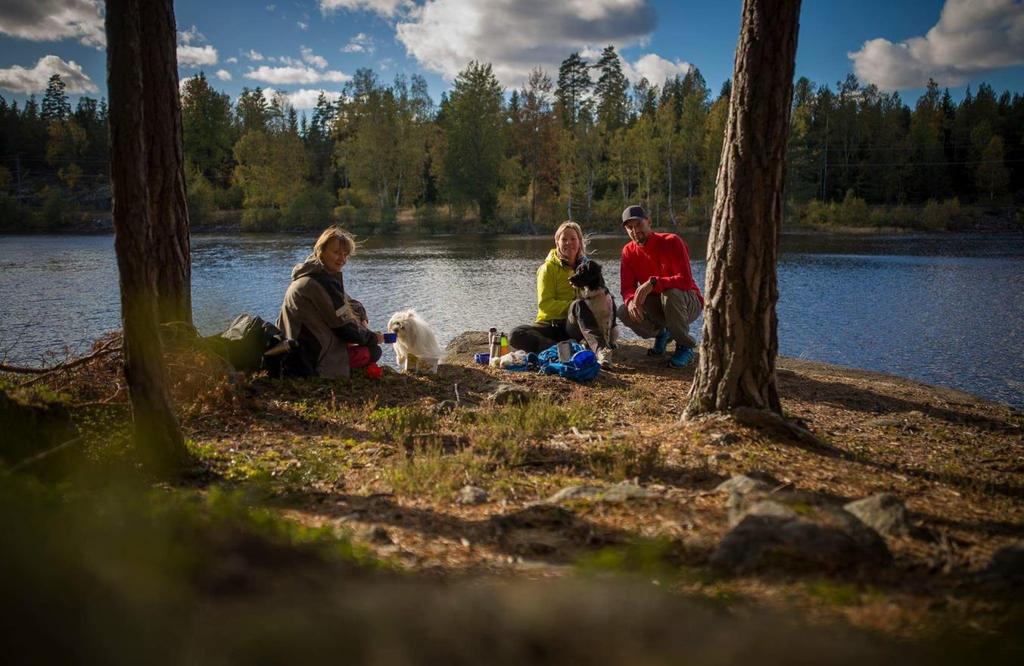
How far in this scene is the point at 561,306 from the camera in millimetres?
10352

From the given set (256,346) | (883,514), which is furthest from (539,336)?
(883,514)

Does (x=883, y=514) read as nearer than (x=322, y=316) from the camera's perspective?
Yes

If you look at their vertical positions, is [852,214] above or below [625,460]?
above

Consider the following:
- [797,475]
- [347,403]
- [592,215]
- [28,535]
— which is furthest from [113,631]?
[592,215]

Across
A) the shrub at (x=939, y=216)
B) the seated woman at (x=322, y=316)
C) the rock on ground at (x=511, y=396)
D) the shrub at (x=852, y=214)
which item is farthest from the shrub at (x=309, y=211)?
the rock on ground at (x=511, y=396)

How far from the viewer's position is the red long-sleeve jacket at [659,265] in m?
9.89

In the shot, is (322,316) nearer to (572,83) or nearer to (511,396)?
(511,396)

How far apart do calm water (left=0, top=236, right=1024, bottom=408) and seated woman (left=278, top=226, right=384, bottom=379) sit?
4.08 meters

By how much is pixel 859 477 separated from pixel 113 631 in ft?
14.9

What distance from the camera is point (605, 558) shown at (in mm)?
3146

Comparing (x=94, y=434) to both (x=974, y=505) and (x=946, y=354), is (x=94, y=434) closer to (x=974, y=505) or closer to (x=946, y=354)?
(x=974, y=505)

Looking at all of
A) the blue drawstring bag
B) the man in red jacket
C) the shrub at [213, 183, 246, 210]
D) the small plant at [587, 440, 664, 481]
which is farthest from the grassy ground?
the shrub at [213, 183, 246, 210]

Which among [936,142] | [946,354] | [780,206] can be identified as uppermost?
[936,142]

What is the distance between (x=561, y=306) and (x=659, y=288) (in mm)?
1542
